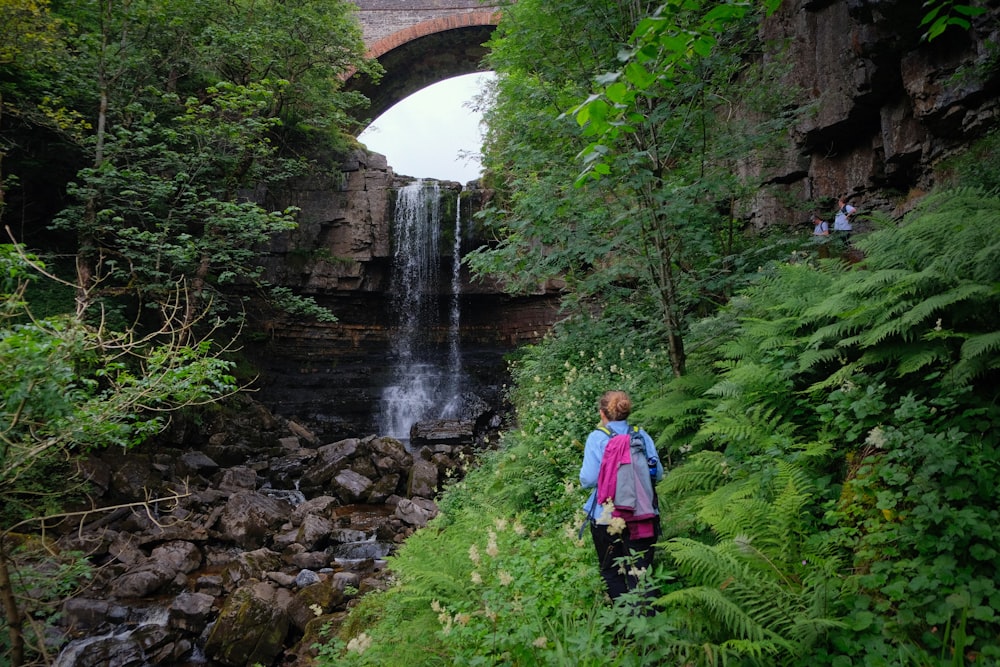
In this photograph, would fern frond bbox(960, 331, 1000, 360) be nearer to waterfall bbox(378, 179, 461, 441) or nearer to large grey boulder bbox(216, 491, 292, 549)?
large grey boulder bbox(216, 491, 292, 549)

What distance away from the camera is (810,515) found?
3.26 meters

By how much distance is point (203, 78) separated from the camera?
16.7 meters

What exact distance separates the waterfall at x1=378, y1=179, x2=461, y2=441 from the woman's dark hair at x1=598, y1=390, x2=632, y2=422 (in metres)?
17.3

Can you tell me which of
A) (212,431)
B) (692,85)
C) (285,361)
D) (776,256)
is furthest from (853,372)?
(285,361)

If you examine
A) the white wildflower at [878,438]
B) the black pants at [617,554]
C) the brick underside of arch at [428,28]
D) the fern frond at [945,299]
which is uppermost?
the brick underside of arch at [428,28]

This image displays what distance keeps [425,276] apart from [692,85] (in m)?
17.8

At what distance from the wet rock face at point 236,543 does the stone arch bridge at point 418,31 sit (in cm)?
1819

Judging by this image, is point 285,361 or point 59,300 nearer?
point 59,300

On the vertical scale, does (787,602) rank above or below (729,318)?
below

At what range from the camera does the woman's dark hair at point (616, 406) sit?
3.63m

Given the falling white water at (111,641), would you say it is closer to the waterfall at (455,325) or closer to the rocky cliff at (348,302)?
the rocky cliff at (348,302)

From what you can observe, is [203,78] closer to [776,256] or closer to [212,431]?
[212,431]

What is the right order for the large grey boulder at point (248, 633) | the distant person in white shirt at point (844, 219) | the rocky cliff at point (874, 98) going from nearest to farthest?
the large grey boulder at point (248, 633) → the rocky cliff at point (874, 98) → the distant person in white shirt at point (844, 219)

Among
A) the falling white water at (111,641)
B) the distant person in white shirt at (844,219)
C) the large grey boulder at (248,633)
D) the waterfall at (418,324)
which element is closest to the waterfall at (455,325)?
the waterfall at (418,324)
